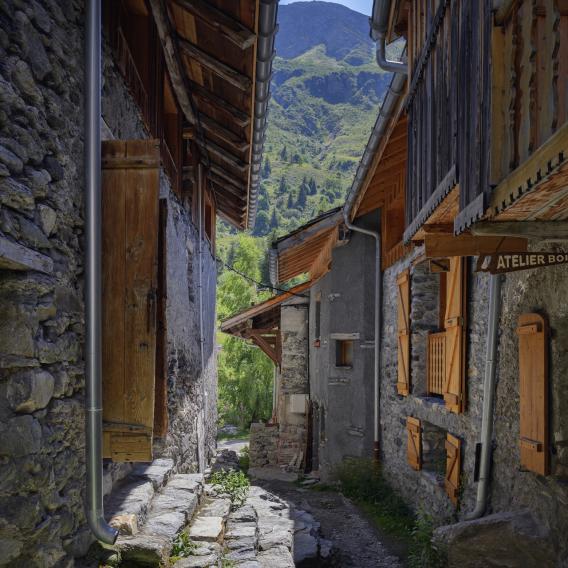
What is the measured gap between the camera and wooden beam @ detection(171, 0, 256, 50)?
4609 millimetres

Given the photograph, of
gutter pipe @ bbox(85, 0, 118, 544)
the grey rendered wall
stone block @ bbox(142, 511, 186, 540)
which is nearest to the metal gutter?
gutter pipe @ bbox(85, 0, 118, 544)

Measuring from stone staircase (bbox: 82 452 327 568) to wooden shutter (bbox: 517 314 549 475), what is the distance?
2077 millimetres

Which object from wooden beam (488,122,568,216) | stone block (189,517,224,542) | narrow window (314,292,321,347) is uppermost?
wooden beam (488,122,568,216)

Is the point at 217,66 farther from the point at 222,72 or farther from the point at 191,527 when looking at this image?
the point at 191,527

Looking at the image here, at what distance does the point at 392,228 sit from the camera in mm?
10156

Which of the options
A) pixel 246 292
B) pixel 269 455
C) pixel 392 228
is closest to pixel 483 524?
pixel 392 228

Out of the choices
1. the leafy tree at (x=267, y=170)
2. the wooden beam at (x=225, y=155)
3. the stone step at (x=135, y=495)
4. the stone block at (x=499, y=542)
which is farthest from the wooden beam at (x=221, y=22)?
the leafy tree at (x=267, y=170)

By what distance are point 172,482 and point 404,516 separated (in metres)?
4.15

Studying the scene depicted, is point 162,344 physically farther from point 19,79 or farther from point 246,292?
point 246,292

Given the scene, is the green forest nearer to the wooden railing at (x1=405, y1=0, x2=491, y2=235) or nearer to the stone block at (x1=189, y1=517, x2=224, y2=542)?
the stone block at (x1=189, y1=517, x2=224, y2=542)

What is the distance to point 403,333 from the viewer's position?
28.5 ft

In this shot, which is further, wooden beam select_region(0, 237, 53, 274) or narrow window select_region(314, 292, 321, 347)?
narrow window select_region(314, 292, 321, 347)

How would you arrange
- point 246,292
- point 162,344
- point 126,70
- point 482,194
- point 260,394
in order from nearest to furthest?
point 482,194
point 162,344
point 126,70
point 260,394
point 246,292

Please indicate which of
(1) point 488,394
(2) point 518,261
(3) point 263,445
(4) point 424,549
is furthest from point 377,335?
(2) point 518,261
